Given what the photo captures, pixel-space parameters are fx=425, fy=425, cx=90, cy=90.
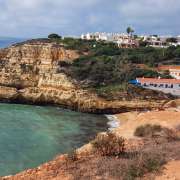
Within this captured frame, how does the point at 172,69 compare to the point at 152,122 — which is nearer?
the point at 152,122

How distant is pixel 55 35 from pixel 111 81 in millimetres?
33359

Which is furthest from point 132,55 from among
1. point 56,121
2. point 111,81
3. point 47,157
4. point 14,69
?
point 47,157

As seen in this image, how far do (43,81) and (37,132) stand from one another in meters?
19.4

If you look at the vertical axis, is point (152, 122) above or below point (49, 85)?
below

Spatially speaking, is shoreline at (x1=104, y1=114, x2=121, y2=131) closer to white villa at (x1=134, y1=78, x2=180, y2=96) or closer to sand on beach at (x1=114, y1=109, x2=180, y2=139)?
sand on beach at (x1=114, y1=109, x2=180, y2=139)

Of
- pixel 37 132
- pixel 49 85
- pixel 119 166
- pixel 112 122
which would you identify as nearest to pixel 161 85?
pixel 112 122

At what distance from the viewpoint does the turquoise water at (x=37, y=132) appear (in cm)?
2653

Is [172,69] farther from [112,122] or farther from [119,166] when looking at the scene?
[119,166]

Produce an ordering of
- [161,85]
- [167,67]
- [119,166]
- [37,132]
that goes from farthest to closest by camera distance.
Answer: [167,67], [161,85], [37,132], [119,166]

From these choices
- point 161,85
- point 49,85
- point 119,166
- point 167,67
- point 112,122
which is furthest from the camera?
point 167,67

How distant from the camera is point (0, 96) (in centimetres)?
5409

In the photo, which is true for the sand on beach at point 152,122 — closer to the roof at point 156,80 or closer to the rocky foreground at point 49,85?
the rocky foreground at point 49,85

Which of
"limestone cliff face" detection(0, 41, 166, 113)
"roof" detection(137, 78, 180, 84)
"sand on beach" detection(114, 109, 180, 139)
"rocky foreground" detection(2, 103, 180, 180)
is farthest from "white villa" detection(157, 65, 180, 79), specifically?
"rocky foreground" detection(2, 103, 180, 180)

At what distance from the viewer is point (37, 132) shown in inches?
1426
